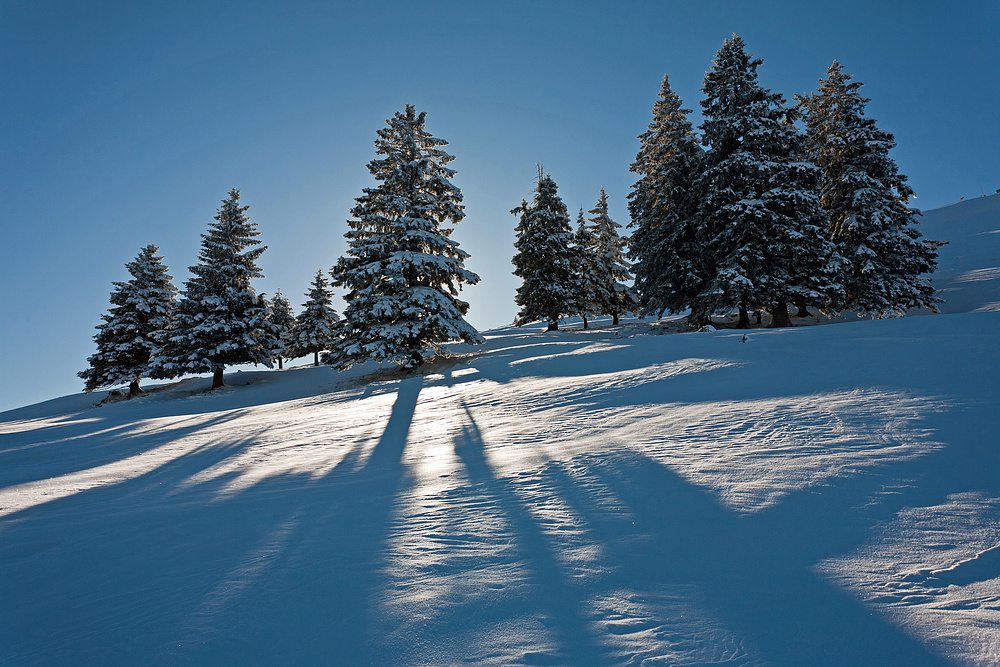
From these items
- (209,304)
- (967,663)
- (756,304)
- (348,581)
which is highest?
(209,304)

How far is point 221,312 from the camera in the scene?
2286cm

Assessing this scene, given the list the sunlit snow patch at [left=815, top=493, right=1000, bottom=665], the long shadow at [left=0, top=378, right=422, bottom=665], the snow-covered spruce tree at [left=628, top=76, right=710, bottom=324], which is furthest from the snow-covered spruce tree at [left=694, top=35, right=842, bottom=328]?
the long shadow at [left=0, top=378, right=422, bottom=665]

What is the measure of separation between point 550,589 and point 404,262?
1663cm

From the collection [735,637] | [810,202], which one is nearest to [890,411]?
[735,637]

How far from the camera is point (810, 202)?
1692 cm

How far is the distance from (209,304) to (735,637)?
2629 centimetres

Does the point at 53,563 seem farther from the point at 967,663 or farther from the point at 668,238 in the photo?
the point at 668,238

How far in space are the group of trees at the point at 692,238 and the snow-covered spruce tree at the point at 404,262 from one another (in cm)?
6

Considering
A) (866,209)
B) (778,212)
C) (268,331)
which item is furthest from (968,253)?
(268,331)

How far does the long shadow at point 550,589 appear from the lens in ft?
5.48

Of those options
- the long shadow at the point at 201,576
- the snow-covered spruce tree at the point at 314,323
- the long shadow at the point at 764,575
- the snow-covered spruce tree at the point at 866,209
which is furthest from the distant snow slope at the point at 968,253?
the snow-covered spruce tree at the point at 314,323

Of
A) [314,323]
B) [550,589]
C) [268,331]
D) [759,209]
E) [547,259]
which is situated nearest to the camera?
[550,589]

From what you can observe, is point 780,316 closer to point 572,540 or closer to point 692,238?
point 692,238

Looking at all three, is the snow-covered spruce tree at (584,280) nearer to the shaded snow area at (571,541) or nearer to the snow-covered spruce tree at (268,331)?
the snow-covered spruce tree at (268,331)
